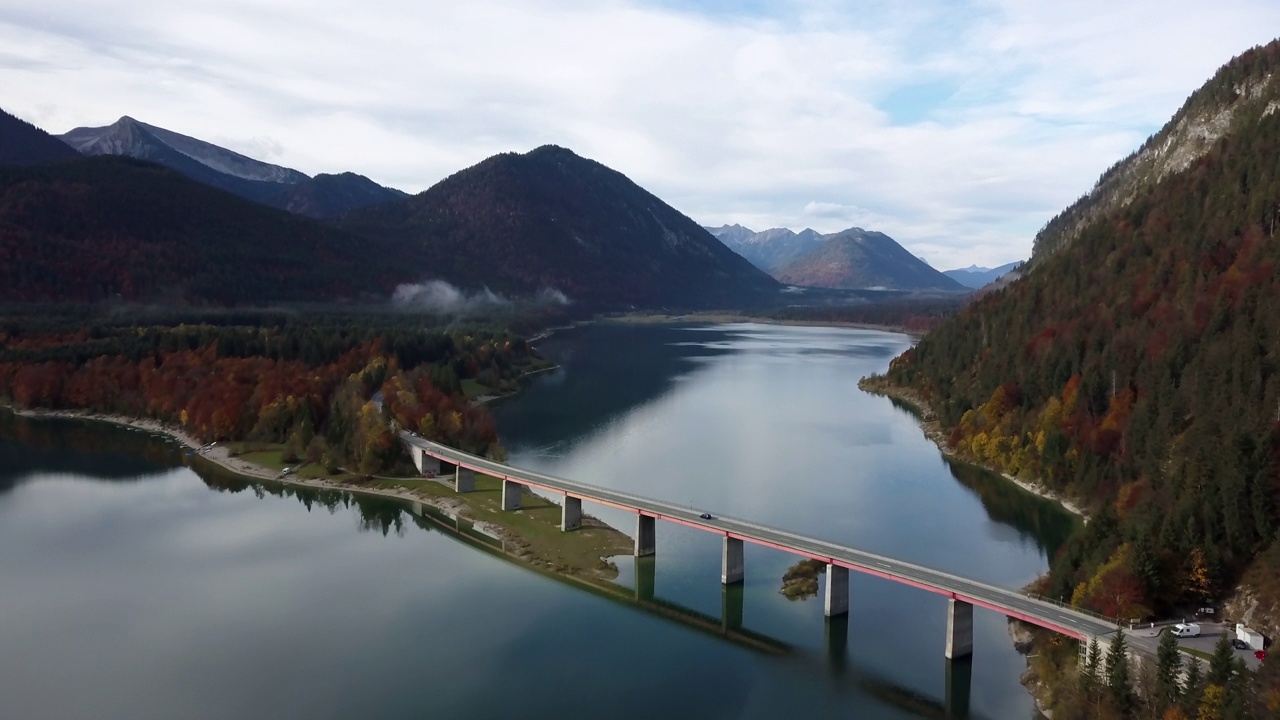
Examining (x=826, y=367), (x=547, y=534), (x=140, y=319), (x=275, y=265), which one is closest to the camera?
(x=547, y=534)

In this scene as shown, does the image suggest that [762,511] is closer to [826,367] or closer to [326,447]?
[326,447]

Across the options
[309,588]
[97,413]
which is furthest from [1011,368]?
[97,413]

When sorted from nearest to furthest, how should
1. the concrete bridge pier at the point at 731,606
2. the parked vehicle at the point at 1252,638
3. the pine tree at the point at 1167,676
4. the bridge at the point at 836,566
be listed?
the pine tree at the point at 1167,676
the parked vehicle at the point at 1252,638
the bridge at the point at 836,566
the concrete bridge pier at the point at 731,606

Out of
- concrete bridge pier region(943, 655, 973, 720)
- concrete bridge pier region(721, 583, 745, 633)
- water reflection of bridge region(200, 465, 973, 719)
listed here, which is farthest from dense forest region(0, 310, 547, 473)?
concrete bridge pier region(943, 655, 973, 720)

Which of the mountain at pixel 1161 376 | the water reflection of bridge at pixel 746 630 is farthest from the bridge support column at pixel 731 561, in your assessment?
the mountain at pixel 1161 376

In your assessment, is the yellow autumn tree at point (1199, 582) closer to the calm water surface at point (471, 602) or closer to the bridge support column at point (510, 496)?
the calm water surface at point (471, 602)

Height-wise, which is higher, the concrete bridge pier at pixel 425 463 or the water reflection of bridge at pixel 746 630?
the concrete bridge pier at pixel 425 463
